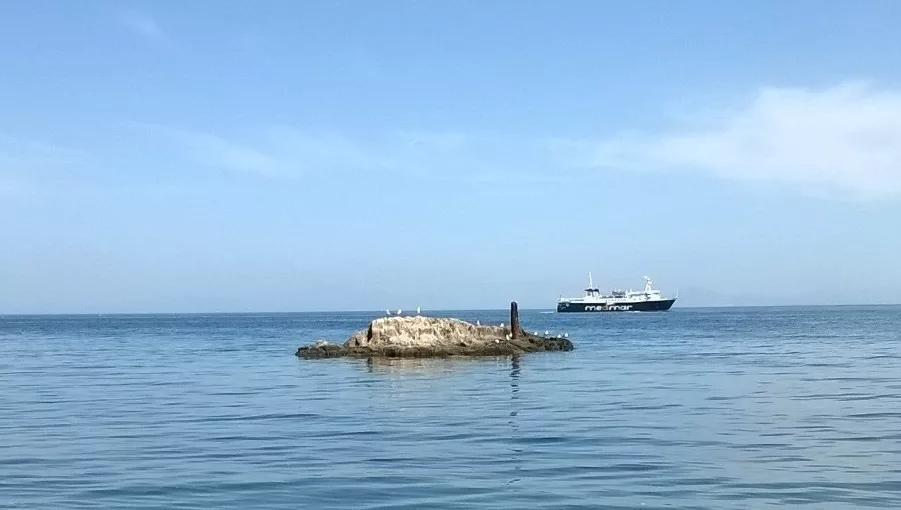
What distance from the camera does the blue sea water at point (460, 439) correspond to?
17.4 meters

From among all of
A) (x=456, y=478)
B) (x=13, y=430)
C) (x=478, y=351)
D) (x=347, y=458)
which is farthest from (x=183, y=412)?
(x=478, y=351)

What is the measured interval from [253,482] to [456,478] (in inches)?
146

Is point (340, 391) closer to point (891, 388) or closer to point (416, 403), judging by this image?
point (416, 403)

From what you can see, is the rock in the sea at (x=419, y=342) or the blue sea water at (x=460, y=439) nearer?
the blue sea water at (x=460, y=439)

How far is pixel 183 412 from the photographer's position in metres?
31.4

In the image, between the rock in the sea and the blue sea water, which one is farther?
the rock in the sea

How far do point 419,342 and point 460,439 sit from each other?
38337 mm

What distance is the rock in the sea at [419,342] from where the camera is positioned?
6159 centimetres

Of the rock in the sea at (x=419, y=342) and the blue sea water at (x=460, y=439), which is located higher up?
the rock in the sea at (x=419, y=342)

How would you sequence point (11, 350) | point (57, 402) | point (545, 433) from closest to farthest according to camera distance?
point (545, 433) → point (57, 402) → point (11, 350)

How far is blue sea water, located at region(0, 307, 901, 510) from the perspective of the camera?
1739 cm

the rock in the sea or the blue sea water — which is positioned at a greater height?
the rock in the sea

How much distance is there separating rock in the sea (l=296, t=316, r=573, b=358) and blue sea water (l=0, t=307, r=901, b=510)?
1250 centimetres

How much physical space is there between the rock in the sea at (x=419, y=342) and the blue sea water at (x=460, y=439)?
492 inches
